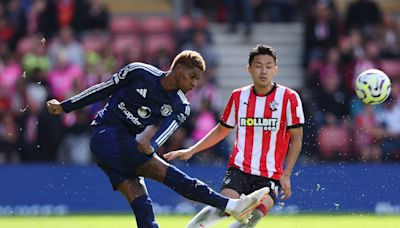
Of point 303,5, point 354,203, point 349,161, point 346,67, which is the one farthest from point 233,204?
A: point 303,5

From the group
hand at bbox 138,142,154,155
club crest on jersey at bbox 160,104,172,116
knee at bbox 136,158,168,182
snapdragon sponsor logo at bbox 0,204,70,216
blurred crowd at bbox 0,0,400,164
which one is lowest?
snapdragon sponsor logo at bbox 0,204,70,216

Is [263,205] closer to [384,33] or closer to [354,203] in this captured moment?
[354,203]

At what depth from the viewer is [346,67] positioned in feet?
64.6

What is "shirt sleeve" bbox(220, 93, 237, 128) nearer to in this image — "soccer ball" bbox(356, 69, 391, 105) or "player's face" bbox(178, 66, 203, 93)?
"player's face" bbox(178, 66, 203, 93)

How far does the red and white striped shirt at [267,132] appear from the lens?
434 inches

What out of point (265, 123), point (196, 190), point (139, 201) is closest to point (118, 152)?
point (139, 201)

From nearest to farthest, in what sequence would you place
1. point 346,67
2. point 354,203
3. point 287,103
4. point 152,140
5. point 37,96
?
point 152,140, point 287,103, point 354,203, point 37,96, point 346,67

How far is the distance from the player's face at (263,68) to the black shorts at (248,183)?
0.85 meters

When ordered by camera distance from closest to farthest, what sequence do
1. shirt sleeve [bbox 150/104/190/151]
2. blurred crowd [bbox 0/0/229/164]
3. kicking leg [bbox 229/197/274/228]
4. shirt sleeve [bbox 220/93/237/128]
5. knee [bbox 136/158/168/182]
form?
shirt sleeve [bbox 150/104/190/151], knee [bbox 136/158/168/182], kicking leg [bbox 229/197/274/228], shirt sleeve [bbox 220/93/237/128], blurred crowd [bbox 0/0/229/164]

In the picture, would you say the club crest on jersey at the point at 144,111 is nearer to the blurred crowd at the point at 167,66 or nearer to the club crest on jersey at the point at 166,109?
the club crest on jersey at the point at 166,109

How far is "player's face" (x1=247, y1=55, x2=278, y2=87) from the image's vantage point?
10945mm

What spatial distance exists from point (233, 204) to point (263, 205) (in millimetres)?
455

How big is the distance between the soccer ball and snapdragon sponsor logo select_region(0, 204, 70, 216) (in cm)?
641

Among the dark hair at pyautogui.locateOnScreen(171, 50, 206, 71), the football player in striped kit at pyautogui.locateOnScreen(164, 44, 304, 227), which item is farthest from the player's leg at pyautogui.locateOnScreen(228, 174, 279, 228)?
the dark hair at pyautogui.locateOnScreen(171, 50, 206, 71)
